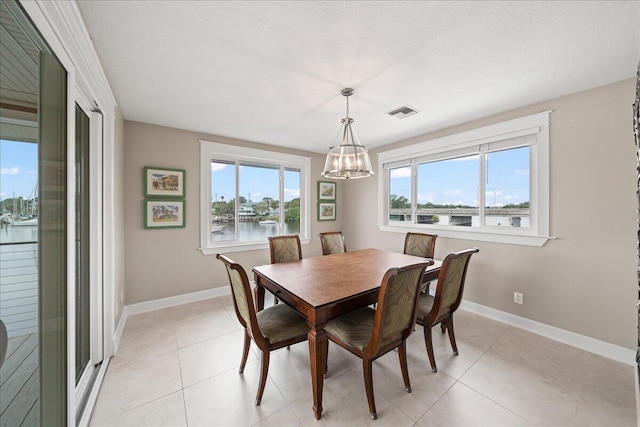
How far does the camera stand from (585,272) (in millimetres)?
2248

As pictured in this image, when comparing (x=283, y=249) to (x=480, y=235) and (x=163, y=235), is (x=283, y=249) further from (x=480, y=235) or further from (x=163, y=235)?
(x=480, y=235)

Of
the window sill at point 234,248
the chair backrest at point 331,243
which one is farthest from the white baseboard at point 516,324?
the chair backrest at point 331,243

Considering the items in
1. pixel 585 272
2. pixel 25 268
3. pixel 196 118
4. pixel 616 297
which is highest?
pixel 196 118

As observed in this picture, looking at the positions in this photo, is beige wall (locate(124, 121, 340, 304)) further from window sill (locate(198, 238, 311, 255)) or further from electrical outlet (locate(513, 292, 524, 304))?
electrical outlet (locate(513, 292, 524, 304))

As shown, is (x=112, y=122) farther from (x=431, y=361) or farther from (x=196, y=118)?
(x=431, y=361)

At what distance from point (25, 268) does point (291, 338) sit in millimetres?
1407

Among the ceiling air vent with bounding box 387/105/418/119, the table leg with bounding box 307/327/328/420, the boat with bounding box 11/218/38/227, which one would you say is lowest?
the table leg with bounding box 307/327/328/420

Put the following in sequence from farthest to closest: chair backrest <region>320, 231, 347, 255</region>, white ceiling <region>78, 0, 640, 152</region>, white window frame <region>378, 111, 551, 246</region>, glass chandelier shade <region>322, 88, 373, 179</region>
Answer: chair backrest <region>320, 231, 347, 255</region>, white window frame <region>378, 111, 551, 246</region>, glass chandelier shade <region>322, 88, 373, 179</region>, white ceiling <region>78, 0, 640, 152</region>

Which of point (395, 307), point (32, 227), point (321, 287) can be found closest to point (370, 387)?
point (395, 307)

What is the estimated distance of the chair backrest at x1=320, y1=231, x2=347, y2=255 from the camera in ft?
11.1

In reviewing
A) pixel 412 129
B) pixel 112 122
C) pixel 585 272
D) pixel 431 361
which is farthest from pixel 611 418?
pixel 112 122

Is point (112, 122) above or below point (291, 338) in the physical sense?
above

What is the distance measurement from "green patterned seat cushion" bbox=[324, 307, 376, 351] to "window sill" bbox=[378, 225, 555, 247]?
1.95 metres

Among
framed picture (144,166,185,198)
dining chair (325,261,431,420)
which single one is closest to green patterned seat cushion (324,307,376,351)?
dining chair (325,261,431,420)
